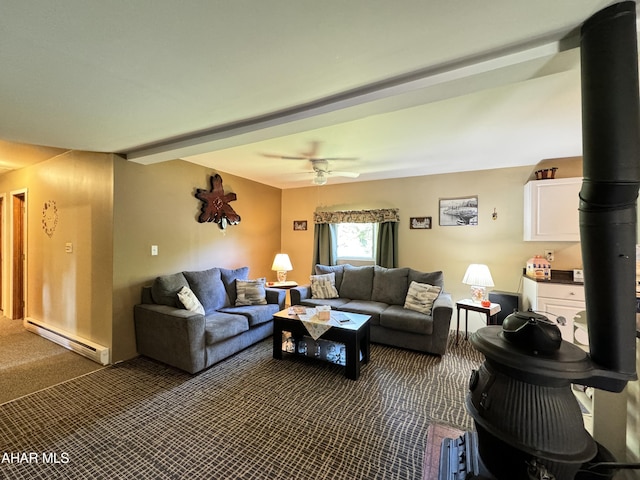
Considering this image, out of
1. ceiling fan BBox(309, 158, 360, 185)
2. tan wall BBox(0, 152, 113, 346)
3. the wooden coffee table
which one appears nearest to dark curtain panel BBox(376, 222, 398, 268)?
ceiling fan BBox(309, 158, 360, 185)

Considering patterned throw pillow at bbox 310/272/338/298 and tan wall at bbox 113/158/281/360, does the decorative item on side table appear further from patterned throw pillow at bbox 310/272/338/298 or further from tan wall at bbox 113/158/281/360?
tan wall at bbox 113/158/281/360

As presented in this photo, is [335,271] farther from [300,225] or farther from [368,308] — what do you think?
[300,225]

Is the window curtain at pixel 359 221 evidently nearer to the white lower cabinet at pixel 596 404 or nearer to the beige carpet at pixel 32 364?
the white lower cabinet at pixel 596 404

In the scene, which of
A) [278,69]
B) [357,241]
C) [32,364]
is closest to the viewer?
[278,69]

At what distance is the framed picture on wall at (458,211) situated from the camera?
3.97 metres

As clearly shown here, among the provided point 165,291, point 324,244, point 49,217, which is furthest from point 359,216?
point 49,217

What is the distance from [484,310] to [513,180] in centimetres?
195

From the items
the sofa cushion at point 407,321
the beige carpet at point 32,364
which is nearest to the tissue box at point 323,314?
the sofa cushion at point 407,321

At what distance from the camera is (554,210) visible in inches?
127

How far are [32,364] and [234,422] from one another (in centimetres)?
264

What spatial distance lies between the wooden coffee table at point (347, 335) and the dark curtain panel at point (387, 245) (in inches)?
67.4

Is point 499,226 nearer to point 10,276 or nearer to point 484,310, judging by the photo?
point 484,310

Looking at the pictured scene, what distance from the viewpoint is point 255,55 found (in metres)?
1.35

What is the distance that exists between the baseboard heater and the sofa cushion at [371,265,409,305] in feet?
11.2
